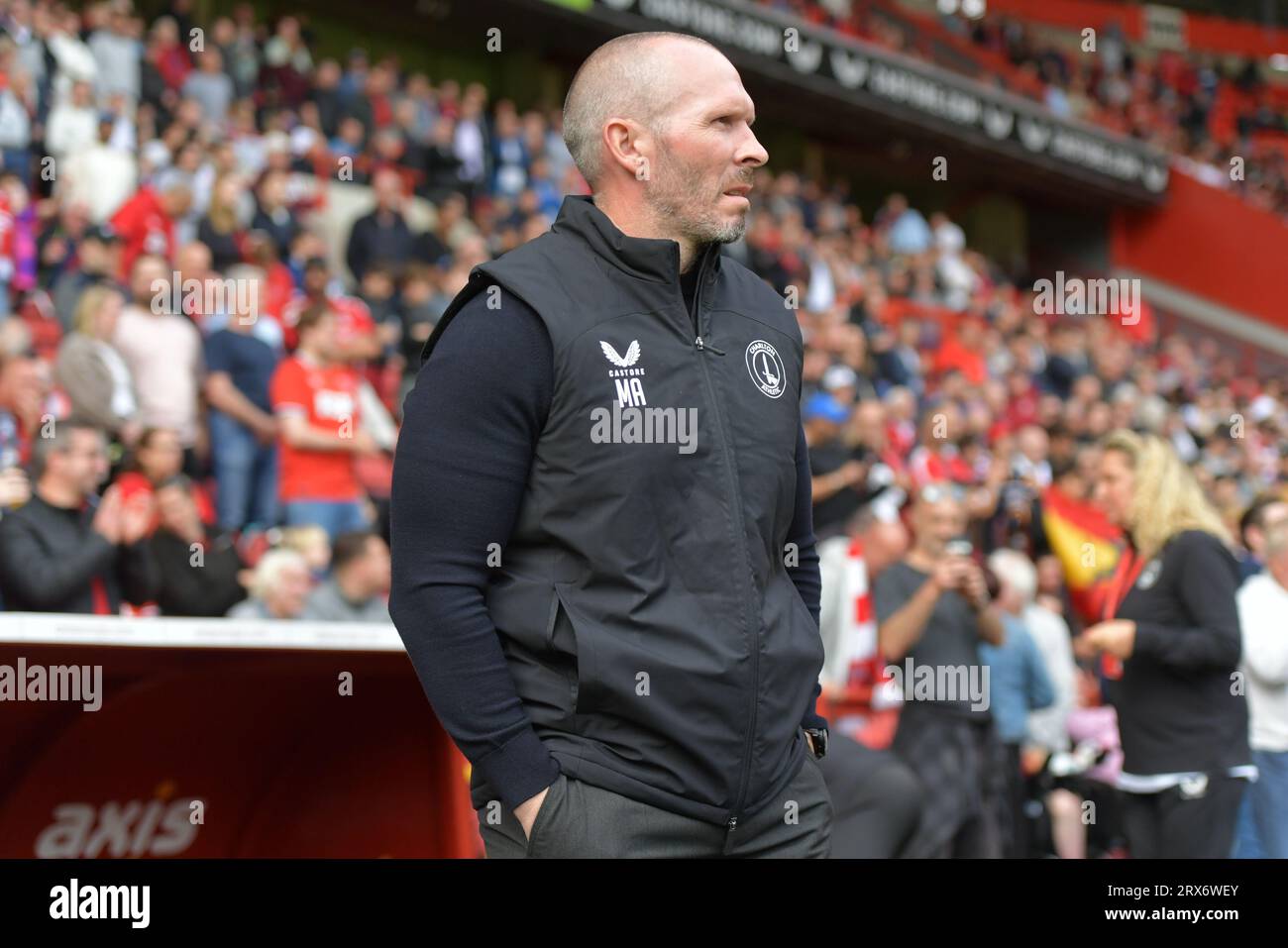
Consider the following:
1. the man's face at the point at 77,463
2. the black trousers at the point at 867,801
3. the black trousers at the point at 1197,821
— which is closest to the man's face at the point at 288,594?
the man's face at the point at 77,463

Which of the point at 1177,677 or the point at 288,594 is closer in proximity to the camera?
the point at 1177,677

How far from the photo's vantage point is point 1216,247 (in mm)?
21812

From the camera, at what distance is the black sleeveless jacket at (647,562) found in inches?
79.9

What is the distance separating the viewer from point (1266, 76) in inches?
1159

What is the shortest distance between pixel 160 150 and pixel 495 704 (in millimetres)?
7282

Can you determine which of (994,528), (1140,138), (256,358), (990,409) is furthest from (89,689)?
(1140,138)

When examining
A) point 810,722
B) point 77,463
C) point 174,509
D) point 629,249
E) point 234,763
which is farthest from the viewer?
point 174,509

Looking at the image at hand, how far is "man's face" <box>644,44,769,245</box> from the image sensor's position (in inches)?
86.0

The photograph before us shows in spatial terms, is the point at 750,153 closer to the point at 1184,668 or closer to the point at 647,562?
the point at 647,562

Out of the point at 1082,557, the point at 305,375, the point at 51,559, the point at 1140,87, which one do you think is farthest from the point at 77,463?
the point at 1140,87

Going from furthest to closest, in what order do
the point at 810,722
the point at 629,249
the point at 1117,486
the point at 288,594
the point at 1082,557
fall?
the point at 1082,557
the point at 288,594
the point at 1117,486
the point at 810,722
the point at 629,249

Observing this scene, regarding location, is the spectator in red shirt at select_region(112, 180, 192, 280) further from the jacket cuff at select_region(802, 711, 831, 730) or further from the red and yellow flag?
the jacket cuff at select_region(802, 711, 831, 730)

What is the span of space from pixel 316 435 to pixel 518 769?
501cm
